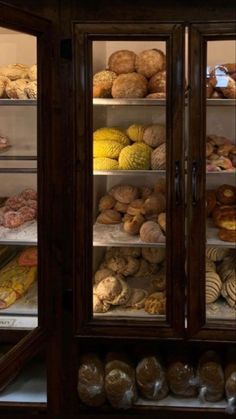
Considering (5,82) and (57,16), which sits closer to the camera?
(57,16)

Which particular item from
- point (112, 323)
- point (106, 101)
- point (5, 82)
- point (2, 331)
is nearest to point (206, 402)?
point (112, 323)

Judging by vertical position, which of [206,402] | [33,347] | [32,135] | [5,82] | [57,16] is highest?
[57,16]

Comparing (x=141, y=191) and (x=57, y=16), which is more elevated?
(x=57, y=16)

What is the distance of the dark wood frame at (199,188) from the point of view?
185cm

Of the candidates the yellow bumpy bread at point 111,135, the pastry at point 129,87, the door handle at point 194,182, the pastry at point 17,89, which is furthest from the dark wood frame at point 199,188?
the pastry at point 17,89

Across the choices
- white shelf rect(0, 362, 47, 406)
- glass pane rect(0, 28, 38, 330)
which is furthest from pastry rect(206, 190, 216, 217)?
white shelf rect(0, 362, 47, 406)

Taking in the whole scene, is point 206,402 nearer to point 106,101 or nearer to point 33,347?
point 33,347

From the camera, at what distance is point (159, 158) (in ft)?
6.54

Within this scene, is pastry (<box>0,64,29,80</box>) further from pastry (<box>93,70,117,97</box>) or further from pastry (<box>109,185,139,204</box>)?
pastry (<box>109,185,139,204</box>)

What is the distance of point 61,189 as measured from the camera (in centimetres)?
198

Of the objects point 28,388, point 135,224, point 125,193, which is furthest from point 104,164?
point 28,388

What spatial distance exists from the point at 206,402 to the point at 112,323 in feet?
1.69

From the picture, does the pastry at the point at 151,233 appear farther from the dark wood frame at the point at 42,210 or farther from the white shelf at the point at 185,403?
the white shelf at the point at 185,403

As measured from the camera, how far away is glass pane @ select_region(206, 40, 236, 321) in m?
1.97
